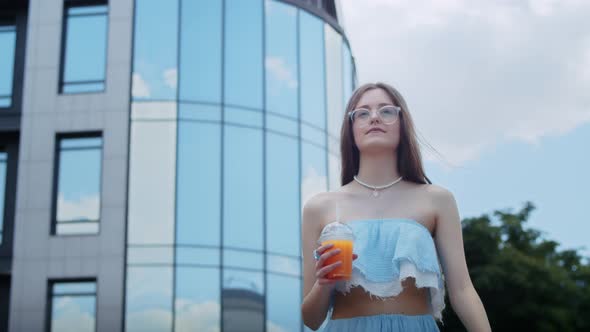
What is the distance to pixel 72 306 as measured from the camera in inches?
816

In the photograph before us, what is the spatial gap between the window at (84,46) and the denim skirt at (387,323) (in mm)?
19192

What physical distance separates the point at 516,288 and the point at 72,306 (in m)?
16.1

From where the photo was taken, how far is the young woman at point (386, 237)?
11.9 ft

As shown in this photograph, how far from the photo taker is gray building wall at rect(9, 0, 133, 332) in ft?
67.9

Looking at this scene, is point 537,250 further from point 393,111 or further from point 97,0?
point 393,111

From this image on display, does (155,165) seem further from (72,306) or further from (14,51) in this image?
(14,51)

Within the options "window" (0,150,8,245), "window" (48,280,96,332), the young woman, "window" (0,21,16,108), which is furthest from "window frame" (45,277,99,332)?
the young woman

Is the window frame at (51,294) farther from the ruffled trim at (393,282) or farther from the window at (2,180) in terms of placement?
the ruffled trim at (393,282)

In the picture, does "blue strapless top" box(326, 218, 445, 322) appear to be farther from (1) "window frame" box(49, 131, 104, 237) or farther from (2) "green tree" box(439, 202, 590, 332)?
(2) "green tree" box(439, 202, 590, 332)

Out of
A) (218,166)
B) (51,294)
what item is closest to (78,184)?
(51,294)

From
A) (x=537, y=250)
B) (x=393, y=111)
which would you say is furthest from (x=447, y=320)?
(x=393, y=111)

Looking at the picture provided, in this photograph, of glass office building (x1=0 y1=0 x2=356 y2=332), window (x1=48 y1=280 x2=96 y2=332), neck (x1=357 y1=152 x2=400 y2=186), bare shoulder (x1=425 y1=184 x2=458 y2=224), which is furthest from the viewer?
glass office building (x1=0 y1=0 x2=356 y2=332)

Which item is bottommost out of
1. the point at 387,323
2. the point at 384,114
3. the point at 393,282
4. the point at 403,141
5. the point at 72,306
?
the point at 387,323

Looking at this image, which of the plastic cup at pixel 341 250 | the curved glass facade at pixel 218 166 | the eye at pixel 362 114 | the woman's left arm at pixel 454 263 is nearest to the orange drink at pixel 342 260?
the plastic cup at pixel 341 250
